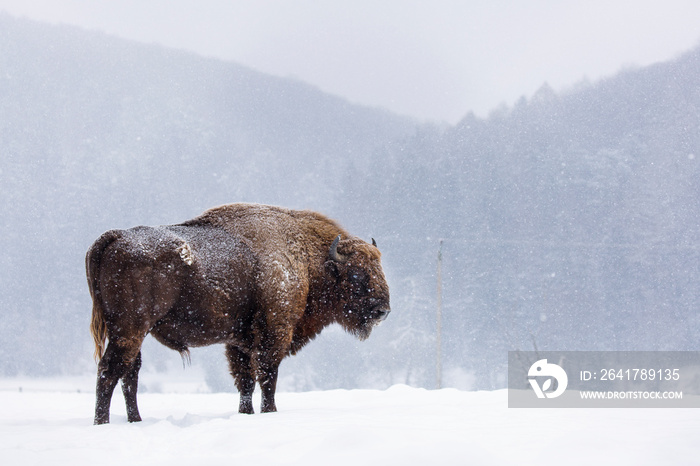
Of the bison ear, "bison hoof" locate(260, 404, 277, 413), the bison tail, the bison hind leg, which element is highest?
the bison ear

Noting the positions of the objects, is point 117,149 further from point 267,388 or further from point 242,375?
point 267,388

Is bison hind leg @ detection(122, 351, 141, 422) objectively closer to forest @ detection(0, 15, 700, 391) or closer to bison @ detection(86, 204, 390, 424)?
bison @ detection(86, 204, 390, 424)

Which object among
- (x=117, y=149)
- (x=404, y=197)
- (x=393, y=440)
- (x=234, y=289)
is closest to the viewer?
(x=393, y=440)

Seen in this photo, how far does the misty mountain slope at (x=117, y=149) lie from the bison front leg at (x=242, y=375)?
4932 cm

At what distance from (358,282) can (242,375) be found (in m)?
1.61

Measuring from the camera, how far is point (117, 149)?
81.1 m

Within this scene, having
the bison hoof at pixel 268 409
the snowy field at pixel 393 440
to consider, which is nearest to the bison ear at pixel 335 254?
the bison hoof at pixel 268 409

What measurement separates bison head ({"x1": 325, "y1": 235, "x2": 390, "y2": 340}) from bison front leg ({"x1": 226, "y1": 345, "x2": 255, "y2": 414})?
1214 millimetres

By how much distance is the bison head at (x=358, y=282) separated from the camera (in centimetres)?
741

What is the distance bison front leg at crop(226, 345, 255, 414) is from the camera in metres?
6.74

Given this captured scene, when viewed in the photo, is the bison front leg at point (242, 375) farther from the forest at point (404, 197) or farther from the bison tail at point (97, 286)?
the forest at point (404, 197)

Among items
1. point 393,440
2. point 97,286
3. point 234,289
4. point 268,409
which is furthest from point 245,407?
point 393,440

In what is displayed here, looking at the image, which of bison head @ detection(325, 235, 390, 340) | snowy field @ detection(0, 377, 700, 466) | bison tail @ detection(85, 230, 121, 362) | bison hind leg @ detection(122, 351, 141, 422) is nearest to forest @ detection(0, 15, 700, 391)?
bison head @ detection(325, 235, 390, 340)

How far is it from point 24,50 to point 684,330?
311ft
